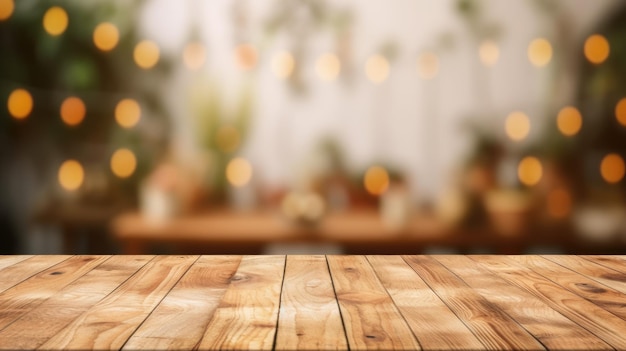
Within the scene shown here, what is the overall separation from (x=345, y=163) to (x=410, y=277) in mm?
712

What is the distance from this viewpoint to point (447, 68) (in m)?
2.73

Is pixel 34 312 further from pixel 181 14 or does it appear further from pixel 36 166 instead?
pixel 181 14

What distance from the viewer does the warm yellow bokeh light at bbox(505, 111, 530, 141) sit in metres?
2.73

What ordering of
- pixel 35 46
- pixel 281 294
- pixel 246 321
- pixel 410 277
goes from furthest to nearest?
pixel 35 46 → pixel 410 277 → pixel 281 294 → pixel 246 321

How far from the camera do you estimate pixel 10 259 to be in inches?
99.1

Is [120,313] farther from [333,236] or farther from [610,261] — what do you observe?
[610,261]

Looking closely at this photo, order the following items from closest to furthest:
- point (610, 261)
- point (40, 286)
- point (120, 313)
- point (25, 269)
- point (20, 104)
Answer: point (120, 313) < point (40, 286) < point (25, 269) < point (610, 261) < point (20, 104)

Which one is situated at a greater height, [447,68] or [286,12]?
[286,12]

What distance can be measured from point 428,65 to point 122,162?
1.22 meters

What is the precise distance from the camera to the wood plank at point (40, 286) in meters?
1.71

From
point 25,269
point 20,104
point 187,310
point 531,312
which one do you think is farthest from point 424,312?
point 20,104

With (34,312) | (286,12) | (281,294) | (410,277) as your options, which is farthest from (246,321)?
(286,12)

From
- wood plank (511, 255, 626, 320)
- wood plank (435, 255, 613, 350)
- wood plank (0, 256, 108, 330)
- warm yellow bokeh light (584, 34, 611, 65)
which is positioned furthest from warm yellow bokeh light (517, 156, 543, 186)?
wood plank (0, 256, 108, 330)

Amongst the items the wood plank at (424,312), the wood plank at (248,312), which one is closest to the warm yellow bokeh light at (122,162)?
the wood plank at (248,312)
